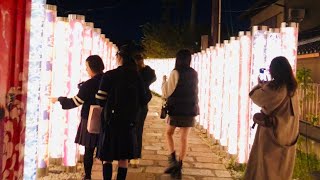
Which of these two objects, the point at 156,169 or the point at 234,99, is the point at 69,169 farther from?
the point at 234,99

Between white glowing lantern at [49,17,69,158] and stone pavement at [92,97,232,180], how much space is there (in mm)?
972

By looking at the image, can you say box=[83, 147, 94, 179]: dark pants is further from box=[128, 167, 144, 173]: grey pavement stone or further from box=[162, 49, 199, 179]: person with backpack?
box=[162, 49, 199, 179]: person with backpack

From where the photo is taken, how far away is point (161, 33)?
1601 inches

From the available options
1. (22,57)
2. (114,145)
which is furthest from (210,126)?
(22,57)

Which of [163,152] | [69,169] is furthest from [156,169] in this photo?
[163,152]

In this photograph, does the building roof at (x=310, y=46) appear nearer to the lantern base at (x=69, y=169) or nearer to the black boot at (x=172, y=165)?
the black boot at (x=172, y=165)

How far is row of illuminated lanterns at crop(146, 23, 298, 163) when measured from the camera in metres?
8.11

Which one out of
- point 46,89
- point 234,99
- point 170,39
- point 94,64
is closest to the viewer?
point 94,64

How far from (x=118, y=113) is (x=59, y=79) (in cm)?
219

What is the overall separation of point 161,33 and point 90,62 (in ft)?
112

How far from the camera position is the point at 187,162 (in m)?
9.96

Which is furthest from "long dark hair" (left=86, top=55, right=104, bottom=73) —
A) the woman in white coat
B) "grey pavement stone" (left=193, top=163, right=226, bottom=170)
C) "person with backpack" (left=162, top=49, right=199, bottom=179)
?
"grey pavement stone" (left=193, top=163, right=226, bottom=170)

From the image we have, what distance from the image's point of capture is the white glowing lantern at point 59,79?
7.83 meters

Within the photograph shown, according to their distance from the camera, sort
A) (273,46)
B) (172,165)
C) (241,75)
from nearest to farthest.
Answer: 1. (273,46)
2. (172,165)
3. (241,75)
